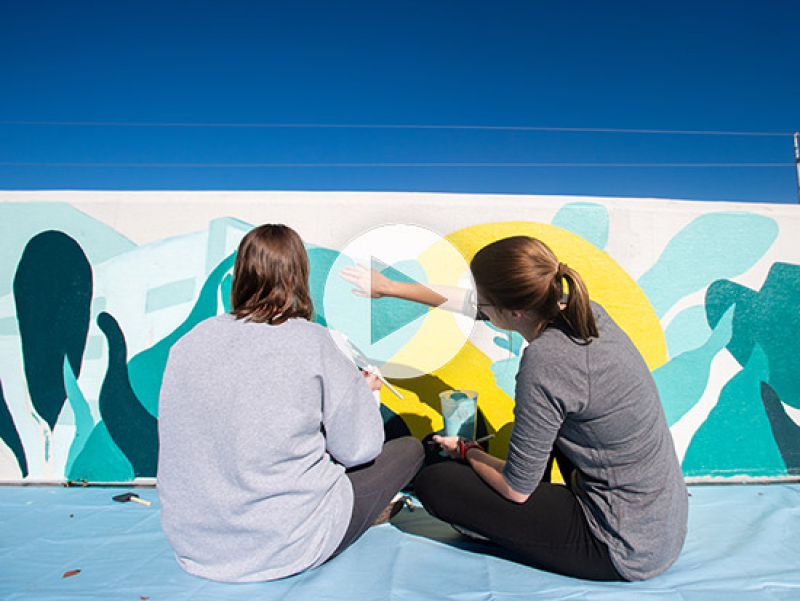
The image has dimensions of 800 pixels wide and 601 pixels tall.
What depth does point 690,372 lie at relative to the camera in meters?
2.85

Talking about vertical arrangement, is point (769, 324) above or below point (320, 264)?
below

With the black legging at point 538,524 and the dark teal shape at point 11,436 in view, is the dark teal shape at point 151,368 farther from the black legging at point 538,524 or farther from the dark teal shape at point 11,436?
the black legging at point 538,524

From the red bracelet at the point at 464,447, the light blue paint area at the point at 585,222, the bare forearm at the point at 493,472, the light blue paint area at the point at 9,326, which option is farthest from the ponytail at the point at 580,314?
the light blue paint area at the point at 9,326

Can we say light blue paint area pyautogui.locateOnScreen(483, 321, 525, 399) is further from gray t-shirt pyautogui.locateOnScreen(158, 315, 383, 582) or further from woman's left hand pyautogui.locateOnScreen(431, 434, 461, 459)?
gray t-shirt pyautogui.locateOnScreen(158, 315, 383, 582)

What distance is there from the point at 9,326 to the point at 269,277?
89.8 inches

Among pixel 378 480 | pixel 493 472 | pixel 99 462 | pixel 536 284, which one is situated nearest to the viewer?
pixel 536 284

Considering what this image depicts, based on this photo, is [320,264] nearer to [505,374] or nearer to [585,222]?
[505,374]

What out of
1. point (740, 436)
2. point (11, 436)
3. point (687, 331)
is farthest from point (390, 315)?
point (11, 436)

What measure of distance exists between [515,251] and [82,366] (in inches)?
106

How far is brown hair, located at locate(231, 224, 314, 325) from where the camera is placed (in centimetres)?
161

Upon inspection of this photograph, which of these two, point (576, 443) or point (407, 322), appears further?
point (407, 322)

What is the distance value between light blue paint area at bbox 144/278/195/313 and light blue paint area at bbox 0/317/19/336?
80cm

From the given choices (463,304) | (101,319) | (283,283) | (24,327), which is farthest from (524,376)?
(24,327)

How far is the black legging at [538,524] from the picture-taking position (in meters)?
1.63
